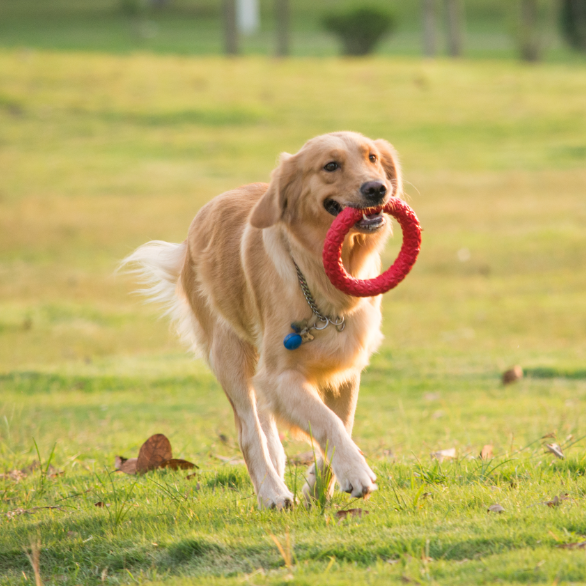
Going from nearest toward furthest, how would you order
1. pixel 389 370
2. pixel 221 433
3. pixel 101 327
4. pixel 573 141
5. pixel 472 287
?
1. pixel 221 433
2. pixel 389 370
3. pixel 101 327
4. pixel 472 287
5. pixel 573 141

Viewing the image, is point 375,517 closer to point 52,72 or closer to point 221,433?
point 221,433

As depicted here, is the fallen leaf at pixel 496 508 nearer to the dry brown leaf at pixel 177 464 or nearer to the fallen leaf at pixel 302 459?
the fallen leaf at pixel 302 459

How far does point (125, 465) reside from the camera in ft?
18.5

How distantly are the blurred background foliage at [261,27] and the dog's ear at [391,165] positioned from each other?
1575 inches

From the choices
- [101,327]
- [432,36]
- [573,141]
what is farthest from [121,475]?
[432,36]

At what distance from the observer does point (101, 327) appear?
12609mm

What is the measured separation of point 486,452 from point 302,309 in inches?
66.3

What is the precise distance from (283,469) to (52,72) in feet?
97.1

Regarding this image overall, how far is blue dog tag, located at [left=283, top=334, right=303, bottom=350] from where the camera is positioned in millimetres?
4527

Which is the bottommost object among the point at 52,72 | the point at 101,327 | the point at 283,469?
the point at 101,327

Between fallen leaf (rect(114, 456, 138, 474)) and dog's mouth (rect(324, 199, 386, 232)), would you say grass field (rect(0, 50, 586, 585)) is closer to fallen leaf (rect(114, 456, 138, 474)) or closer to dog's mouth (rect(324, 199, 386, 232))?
fallen leaf (rect(114, 456, 138, 474))

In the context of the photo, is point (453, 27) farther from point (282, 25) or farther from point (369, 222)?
point (369, 222)

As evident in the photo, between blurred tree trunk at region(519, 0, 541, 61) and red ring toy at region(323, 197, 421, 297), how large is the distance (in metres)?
45.0

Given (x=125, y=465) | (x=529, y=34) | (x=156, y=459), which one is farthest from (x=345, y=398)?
(x=529, y=34)
